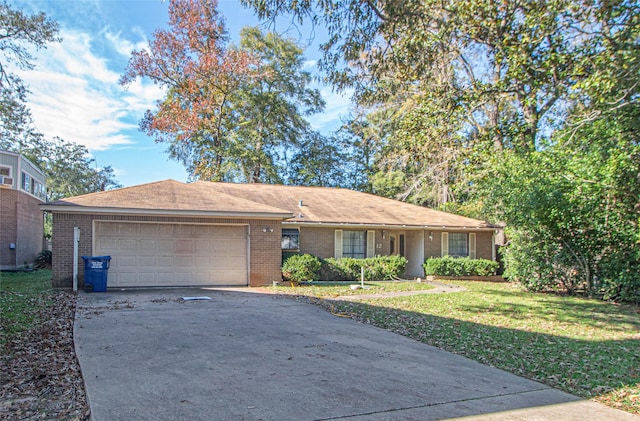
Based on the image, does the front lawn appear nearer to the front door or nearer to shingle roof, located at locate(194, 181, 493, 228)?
shingle roof, located at locate(194, 181, 493, 228)

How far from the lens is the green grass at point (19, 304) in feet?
24.4

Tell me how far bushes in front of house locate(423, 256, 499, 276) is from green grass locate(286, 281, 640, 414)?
4.89m

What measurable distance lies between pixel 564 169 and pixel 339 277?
9.26 meters

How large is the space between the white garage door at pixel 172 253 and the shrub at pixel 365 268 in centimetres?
407

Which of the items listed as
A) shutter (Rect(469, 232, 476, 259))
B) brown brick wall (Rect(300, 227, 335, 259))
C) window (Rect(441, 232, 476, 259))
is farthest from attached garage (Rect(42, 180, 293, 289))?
shutter (Rect(469, 232, 476, 259))

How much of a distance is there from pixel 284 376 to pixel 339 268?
1262 cm

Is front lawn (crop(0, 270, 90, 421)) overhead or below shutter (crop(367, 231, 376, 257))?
below

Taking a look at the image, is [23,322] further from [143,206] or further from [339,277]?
[339,277]

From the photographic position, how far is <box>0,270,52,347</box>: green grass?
7.43 m

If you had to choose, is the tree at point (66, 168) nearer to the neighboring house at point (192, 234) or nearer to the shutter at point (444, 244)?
the neighboring house at point (192, 234)

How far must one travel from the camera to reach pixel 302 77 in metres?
32.9

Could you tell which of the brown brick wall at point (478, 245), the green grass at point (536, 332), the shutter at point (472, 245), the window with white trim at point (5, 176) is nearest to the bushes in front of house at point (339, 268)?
the green grass at point (536, 332)

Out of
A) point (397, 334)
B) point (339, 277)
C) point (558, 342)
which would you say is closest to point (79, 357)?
point (397, 334)

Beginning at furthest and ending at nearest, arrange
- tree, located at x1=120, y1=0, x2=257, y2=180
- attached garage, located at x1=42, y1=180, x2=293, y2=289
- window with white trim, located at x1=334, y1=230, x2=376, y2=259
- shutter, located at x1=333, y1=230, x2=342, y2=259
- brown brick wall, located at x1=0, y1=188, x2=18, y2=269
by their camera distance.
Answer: tree, located at x1=120, y1=0, x2=257, y2=180 → brown brick wall, located at x1=0, y1=188, x2=18, y2=269 → window with white trim, located at x1=334, y1=230, x2=376, y2=259 → shutter, located at x1=333, y1=230, x2=342, y2=259 → attached garage, located at x1=42, y1=180, x2=293, y2=289
